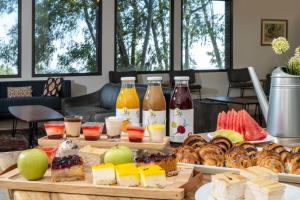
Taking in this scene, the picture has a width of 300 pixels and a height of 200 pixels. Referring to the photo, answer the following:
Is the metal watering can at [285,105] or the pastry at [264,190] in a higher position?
the metal watering can at [285,105]

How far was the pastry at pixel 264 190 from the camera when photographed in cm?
91

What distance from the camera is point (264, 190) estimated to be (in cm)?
91

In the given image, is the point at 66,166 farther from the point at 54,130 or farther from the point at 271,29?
the point at 271,29

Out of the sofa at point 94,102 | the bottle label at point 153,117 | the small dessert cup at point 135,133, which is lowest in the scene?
the sofa at point 94,102

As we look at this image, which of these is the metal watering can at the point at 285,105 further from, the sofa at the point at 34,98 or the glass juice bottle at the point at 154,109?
the sofa at the point at 34,98

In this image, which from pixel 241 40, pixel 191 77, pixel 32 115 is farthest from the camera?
pixel 241 40

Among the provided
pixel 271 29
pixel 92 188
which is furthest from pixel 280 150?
pixel 271 29

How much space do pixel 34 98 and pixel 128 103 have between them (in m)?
6.29

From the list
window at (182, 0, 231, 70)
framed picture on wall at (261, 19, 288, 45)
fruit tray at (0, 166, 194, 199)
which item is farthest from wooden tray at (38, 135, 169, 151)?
framed picture on wall at (261, 19, 288, 45)

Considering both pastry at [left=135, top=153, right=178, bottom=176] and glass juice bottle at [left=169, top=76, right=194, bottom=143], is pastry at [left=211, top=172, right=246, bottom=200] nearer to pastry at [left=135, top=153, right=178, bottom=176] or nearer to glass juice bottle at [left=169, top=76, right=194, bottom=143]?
pastry at [left=135, top=153, right=178, bottom=176]

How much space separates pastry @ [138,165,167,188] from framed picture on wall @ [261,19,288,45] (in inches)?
385

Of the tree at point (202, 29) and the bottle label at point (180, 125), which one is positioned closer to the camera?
the bottle label at point (180, 125)

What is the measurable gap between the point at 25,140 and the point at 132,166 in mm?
5380

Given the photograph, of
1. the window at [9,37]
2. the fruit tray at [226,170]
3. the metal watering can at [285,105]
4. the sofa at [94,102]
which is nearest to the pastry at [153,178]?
the fruit tray at [226,170]
